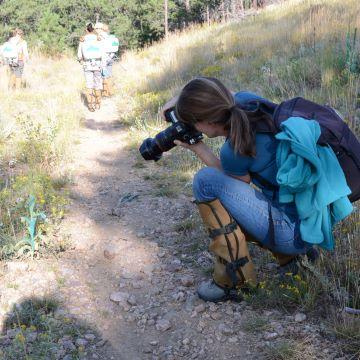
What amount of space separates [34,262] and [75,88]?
807cm

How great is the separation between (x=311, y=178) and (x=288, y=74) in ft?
13.6

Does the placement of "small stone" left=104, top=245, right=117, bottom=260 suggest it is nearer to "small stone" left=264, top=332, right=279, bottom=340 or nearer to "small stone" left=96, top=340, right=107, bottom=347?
"small stone" left=96, top=340, right=107, bottom=347

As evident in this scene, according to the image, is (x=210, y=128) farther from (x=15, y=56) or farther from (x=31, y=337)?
(x=15, y=56)

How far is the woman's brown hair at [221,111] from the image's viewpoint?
2250mm

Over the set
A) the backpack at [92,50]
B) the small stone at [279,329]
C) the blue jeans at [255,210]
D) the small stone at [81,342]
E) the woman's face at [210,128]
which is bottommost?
the small stone at [81,342]

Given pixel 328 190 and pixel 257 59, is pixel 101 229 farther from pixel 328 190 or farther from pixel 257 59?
pixel 257 59

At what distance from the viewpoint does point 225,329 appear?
2.49 m

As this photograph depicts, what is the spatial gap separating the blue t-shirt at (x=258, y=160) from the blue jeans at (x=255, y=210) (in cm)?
11

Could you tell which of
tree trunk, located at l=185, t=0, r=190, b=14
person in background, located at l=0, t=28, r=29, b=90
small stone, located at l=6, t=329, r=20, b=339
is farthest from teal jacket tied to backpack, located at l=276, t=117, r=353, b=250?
tree trunk, located at l=185, t=0, r=190, b=14

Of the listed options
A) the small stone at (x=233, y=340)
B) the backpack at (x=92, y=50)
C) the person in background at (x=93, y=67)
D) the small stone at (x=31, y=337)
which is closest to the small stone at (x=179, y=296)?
the small stone at (x=233, y=340)

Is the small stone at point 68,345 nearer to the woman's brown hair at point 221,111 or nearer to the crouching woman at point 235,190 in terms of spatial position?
the crouching woman at point 235,190

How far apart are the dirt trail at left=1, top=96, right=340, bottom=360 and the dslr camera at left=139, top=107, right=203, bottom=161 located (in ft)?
2.81

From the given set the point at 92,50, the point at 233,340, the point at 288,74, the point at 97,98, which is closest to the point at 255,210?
the point at 233,340

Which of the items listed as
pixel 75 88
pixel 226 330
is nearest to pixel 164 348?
pixel 226 330
